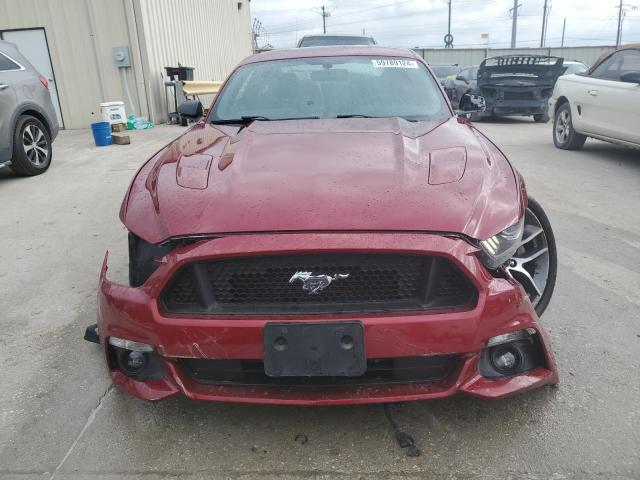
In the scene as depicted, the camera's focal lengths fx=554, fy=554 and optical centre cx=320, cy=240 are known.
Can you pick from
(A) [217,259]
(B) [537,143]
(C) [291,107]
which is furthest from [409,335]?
(B) [537,143]

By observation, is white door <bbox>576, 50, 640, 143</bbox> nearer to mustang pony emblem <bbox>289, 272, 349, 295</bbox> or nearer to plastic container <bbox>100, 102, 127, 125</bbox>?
mustang pony emblem <bbox>289, 272, 349, 295</bbox>

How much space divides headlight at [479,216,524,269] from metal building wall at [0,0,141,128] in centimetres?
1171

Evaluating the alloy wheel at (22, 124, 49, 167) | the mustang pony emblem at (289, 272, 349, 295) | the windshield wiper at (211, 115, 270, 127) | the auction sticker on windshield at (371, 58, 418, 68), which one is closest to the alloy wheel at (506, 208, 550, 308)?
the mustang pony emblem at (289, 272, 349, 295)

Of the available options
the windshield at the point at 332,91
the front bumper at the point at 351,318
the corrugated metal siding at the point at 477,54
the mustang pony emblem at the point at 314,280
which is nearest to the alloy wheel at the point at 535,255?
the front bumper at the point at 351,318

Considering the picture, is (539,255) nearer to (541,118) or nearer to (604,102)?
(604,102)

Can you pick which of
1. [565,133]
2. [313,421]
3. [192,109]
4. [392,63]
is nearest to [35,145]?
[192,109]

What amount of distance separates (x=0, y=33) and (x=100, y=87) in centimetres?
225

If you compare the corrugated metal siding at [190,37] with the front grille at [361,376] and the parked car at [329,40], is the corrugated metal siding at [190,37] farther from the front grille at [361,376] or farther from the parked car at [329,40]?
the front grille at [361,376]

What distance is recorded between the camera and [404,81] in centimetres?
352

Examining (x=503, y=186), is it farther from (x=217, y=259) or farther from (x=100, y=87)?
(x=100, y=87)

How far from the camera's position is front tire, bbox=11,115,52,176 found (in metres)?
6.82

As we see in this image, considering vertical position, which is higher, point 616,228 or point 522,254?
point 522,254

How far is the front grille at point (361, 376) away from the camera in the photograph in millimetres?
1979

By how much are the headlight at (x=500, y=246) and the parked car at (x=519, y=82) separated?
35.1ft
